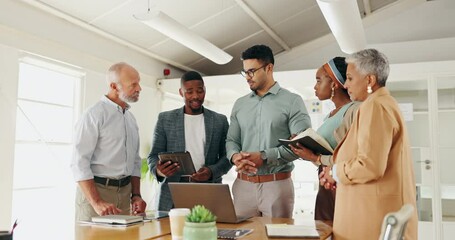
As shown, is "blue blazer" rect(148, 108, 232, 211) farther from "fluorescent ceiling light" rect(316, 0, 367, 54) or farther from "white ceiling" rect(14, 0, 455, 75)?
"white ceiling" rect(14, 0, 455, 75)

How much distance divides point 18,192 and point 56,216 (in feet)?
1.71

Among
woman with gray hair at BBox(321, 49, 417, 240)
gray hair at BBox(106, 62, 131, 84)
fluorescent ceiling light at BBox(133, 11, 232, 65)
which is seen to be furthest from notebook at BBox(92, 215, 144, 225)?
fluorescent ceiling light at BBox(133, 11, 232, 65)

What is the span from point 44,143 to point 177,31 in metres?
1.57

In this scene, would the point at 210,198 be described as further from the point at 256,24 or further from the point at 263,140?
the point at 256,24

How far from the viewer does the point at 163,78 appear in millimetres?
5762

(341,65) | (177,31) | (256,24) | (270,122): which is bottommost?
(270,122)

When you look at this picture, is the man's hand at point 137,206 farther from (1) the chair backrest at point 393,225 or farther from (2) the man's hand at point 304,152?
(1) the chair backrest at point 393,225

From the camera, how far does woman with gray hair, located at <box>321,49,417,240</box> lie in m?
1.70

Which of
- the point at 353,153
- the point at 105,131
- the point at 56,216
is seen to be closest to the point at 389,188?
the point at 353,153

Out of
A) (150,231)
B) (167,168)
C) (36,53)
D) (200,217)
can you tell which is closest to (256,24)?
(36,53)

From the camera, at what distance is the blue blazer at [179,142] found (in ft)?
9.36

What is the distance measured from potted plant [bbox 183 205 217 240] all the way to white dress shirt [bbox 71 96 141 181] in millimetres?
1380

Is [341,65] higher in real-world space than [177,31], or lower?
lower

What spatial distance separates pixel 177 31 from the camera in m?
3.53
